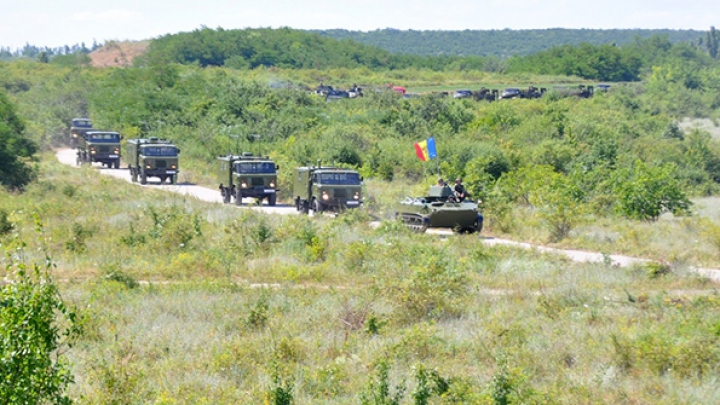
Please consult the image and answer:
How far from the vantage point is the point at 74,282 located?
62.6 feet

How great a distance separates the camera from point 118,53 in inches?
6225

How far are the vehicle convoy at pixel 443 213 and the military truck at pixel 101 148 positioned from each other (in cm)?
2809

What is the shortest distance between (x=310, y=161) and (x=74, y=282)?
1021 inches

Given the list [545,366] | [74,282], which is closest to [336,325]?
Answer: [545,366]

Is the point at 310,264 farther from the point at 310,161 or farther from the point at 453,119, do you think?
the point at 453,119

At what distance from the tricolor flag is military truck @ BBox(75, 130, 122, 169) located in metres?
24.2

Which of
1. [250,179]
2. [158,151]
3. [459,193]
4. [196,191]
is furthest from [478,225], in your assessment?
[158,151]

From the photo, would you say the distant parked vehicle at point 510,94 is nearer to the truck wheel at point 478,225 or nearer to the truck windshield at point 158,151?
the truck windshield at point 158,151

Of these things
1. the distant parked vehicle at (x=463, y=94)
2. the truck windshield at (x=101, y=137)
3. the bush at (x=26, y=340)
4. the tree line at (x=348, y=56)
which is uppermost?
the tree line at (x=348, y=56)

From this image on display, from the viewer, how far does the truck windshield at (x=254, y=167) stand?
35.5 m

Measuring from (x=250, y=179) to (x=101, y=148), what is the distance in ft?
60.6

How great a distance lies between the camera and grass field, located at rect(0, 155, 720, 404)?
11.9 m

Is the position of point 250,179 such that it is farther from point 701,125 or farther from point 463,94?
point 463,94

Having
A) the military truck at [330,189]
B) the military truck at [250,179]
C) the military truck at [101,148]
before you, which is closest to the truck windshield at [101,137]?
the military truck at [101,148]
